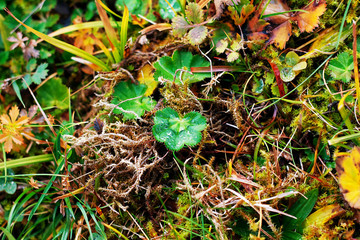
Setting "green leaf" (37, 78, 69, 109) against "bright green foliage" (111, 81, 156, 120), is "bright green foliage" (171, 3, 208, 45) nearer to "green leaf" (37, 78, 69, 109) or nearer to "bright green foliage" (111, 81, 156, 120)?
"bright green foliage" (111, 81, 156, 120)

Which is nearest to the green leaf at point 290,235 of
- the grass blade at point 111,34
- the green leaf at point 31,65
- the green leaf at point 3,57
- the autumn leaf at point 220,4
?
the autumn leaf at point 220,4

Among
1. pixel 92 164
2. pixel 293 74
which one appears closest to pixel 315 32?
pixel 293 74

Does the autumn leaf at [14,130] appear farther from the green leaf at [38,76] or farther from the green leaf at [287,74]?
the green leaf at [287,74]

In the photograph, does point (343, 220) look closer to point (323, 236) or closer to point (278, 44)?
point (323, 236)

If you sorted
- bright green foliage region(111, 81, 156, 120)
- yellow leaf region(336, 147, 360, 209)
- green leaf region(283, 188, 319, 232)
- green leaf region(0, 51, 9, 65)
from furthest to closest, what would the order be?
green leaf region(0, 51, 9, 65) → bright green foliage region(111, 81, 156, 120) → green leaf region(283, 188, 319, 232) → yellow leaf region(336, 147, 360, 209)

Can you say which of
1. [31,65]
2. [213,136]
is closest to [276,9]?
[213,136]

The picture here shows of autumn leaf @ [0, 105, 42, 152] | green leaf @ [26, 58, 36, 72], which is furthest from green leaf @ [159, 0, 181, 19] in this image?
autumn leaf @ [0, 105, 42, 152]
